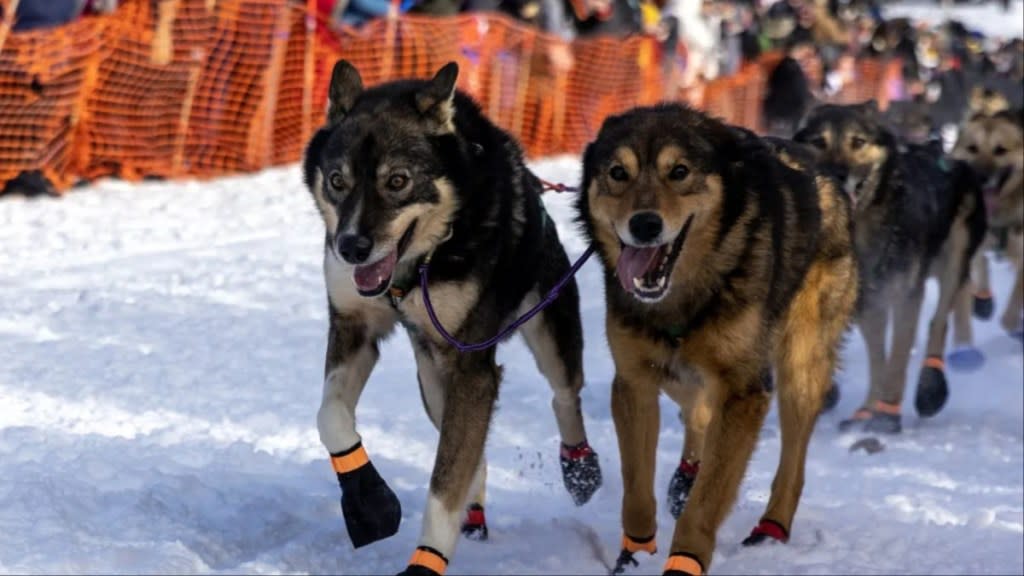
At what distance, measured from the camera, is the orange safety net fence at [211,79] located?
24.1 feet

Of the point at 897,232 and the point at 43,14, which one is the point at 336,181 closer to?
the point at 897,232

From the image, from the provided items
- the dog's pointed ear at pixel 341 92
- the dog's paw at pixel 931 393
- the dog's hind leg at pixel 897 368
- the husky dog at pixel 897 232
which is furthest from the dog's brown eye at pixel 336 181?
the dog's paw at pixel 931 393

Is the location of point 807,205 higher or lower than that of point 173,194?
higher

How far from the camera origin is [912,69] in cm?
1864

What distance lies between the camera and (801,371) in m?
4.25

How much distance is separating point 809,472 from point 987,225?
226cm

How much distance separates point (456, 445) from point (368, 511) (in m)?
0.25

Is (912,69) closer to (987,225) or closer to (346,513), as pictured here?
(987,225)

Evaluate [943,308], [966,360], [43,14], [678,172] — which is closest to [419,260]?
[678,172]

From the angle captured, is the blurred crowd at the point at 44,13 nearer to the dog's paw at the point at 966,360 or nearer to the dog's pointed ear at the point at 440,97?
the dog's pointed ear at the point at 440,97

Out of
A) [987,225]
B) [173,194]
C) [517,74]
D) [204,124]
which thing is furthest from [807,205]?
[517,74]

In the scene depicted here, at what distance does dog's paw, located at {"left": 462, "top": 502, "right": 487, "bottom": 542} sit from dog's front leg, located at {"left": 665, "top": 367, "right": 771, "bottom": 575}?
0.67 meters

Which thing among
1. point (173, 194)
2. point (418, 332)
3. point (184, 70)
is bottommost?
point (173, 194)

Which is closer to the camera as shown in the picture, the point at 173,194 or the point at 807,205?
the point at 807,205
